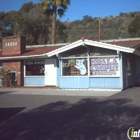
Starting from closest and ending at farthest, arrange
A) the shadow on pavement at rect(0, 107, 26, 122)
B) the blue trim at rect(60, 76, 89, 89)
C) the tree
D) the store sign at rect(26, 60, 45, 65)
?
1. the shadow on pavement at rect(0, 107, 26, 122)
2. the blue trim at rect(60, 76, 89, 89)
3. the store sign at rect(26, 60, 45, 65)
4. the tree

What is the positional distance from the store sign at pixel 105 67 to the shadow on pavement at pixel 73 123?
238 inches

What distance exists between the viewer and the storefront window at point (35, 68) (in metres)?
19.5

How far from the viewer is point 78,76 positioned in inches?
651

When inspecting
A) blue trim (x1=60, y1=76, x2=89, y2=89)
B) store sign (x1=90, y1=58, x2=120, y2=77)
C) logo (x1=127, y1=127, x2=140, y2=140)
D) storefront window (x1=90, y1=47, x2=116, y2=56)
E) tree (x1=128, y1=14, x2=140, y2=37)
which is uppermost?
tree (x1=128, y1=14, x2=140, y2=37)

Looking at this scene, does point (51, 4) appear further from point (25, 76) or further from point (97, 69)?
point (97, 69)

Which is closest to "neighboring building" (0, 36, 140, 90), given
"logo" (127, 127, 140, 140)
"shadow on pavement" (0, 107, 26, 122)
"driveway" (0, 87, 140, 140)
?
"driveway" (0, 87, 140, 140)

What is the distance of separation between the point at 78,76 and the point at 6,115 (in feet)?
27.2

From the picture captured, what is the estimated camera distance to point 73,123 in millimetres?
7234

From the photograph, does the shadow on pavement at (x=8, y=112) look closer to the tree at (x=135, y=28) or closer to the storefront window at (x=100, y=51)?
the storefront window at (x=100, y=51)

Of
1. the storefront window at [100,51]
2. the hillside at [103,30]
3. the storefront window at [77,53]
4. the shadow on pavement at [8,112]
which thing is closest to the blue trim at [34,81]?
the storefront window at [77,53]

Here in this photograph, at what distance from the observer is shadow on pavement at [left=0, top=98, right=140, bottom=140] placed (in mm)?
6055

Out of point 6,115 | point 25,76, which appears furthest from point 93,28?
point 6,115

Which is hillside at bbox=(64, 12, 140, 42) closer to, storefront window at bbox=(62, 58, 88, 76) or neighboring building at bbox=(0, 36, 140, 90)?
neighboring building at bbox=(0, 36, 140, 90)

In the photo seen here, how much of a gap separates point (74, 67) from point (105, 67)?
7.35ft
